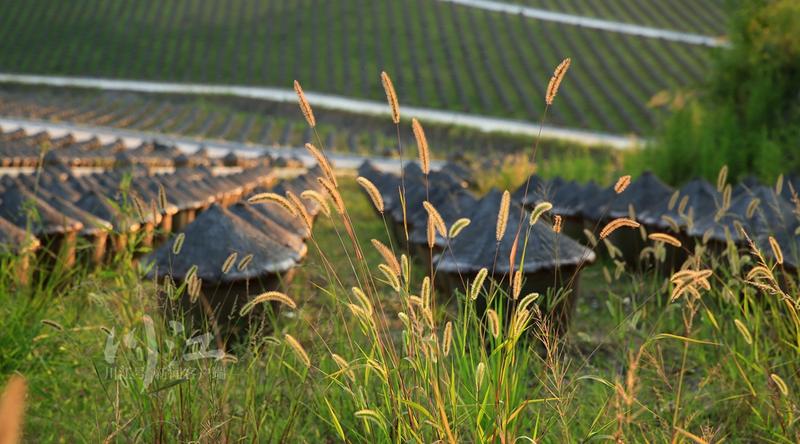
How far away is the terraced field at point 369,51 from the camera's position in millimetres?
38719

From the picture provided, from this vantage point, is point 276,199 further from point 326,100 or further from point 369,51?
point 369,51

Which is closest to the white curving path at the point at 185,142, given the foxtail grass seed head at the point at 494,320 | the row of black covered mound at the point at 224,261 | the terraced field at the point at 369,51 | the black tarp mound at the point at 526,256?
the terraced field at the point at 369,51

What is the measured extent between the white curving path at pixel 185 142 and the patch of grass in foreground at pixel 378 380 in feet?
52.5

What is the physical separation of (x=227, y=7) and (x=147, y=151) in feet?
142

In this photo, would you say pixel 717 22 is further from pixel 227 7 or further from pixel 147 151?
pixel 147 151

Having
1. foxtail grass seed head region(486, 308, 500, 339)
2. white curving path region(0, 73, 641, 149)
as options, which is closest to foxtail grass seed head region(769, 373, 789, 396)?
foxtail grass seed head region(486, 308, 500, 339)

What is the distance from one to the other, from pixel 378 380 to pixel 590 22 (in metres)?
53.6

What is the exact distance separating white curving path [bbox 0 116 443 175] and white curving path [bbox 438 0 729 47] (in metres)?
28.7

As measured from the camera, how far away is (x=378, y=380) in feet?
10.1

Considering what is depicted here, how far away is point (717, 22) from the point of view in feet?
166

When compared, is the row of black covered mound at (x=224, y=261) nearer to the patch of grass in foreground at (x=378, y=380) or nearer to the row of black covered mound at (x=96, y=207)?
the row of black covered mound at (x=96, y=207)

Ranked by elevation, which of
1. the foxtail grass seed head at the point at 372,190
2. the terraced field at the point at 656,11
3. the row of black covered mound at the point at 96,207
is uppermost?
the foxtail grass seed head at the point at 372,190

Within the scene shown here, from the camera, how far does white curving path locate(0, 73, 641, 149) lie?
106 ft

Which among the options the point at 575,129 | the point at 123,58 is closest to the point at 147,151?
the point at 575,129
